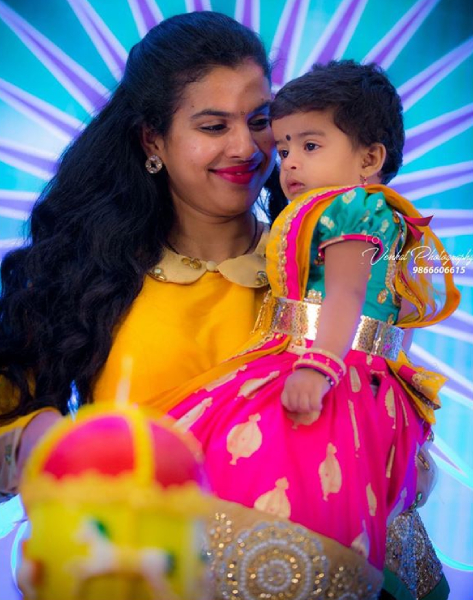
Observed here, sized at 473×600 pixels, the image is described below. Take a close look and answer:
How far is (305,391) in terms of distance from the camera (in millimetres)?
1600

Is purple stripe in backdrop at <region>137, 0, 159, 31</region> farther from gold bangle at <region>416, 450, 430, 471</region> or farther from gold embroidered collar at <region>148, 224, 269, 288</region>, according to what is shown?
gold bangle at <region>416, 450, 430, 471</region>

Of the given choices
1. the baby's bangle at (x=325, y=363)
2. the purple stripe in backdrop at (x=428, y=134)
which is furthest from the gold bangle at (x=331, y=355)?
the purple stripe in backdrop at (x=428, y=134)

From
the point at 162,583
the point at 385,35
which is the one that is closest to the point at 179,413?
the point at 162,583

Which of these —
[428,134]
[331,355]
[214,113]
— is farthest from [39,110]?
[331,355]

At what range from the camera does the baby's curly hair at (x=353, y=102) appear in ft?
6.18

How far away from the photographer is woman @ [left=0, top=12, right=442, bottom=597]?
83.4 inches

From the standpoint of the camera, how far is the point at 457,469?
9.78 feet

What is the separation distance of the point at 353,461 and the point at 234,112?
968 millimetres

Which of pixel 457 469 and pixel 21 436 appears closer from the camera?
pixel 21 436

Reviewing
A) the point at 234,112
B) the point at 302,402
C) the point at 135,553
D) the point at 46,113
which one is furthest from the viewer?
the point at 46,113

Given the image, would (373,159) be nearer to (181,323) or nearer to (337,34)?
(181,323)

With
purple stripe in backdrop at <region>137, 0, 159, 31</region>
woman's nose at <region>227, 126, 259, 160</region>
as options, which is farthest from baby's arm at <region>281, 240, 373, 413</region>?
purple stripe in backdrop at <region>137, 0, 159, 31</region>

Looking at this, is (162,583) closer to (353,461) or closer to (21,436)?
(353,461)

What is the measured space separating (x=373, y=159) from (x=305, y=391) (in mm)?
616
